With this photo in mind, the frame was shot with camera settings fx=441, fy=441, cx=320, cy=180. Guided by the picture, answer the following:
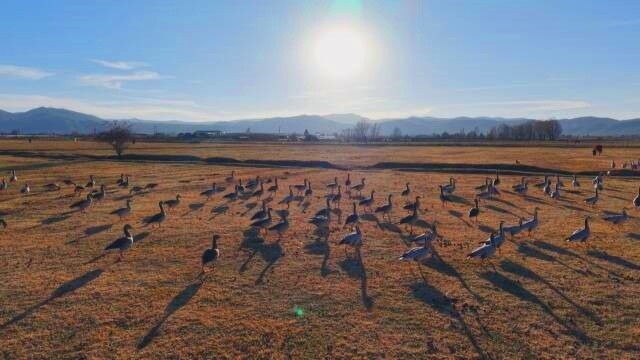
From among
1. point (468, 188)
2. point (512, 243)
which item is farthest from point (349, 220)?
point (468, 188)

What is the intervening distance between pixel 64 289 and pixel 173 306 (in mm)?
4063

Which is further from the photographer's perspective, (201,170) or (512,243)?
(201,170)

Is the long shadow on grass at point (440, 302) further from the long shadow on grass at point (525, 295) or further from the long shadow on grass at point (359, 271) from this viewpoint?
the long shadow on grass at point (525, 295)

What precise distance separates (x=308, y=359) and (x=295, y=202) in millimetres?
19539

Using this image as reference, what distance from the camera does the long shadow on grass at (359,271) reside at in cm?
1325

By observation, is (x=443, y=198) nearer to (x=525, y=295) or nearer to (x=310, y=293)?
(x=525, y=295)

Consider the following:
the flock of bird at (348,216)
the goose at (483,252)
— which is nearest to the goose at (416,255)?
the flock of bird at (348,216)

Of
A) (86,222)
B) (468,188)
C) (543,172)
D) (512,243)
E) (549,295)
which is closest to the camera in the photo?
(549,295)

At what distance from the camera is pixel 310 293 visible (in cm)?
1375

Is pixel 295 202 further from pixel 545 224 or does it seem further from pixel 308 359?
pixel 308 359

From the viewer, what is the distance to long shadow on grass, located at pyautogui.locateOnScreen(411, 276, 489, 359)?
1100 cm

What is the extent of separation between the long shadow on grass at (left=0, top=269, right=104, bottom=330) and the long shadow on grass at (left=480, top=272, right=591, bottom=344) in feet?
44.1

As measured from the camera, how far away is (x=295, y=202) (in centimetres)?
2948

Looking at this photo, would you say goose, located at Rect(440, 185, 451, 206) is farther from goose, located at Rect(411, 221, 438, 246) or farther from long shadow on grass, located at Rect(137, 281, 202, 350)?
long shadow on grass, located at Rect(137, 281, 202, 350)
